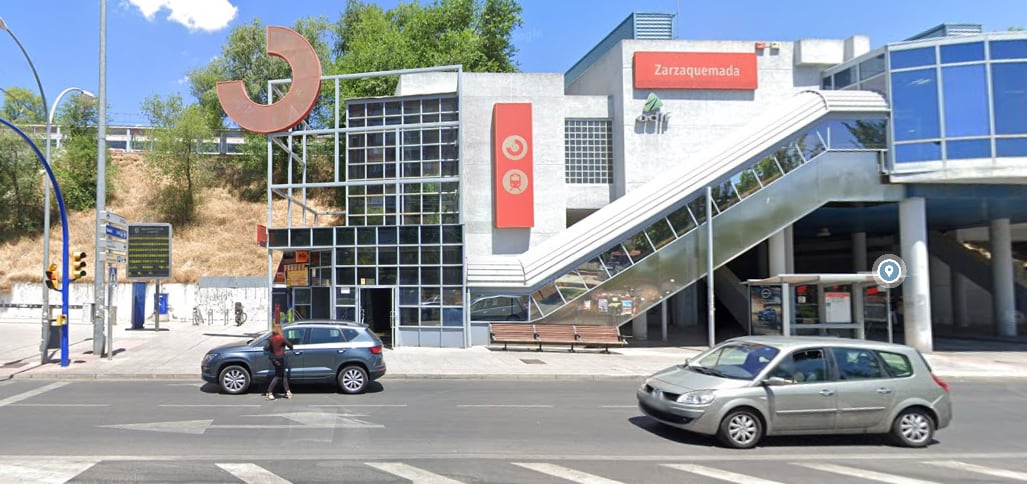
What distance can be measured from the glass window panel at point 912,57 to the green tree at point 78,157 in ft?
166

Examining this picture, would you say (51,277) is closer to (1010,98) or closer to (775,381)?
(775,381)

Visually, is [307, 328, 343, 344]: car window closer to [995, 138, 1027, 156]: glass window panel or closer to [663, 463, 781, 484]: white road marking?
[663, 463, 781, 484]: white road marking

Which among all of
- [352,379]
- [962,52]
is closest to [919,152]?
[962,52]

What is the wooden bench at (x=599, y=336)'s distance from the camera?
21.9 metres

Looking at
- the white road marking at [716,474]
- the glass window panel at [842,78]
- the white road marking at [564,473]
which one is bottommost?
the white road marking at [716,474]

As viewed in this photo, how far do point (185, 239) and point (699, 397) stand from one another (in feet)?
150

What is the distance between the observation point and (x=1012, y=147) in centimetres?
2167

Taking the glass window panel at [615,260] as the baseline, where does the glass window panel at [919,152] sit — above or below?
above

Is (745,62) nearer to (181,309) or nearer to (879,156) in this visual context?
(879,156)

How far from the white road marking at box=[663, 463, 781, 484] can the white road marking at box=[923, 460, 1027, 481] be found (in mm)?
2849

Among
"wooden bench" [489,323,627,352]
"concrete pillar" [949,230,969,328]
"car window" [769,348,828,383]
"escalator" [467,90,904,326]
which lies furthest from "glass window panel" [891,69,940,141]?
"car window" [769,348,828,383]

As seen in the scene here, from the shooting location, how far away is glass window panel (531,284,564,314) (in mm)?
22703

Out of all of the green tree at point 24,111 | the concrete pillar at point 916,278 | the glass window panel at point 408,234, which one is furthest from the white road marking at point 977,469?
the green tree at point 24,111

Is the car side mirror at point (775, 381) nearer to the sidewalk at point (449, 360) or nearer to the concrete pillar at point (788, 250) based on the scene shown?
the sidewalk at point (449, 360)
